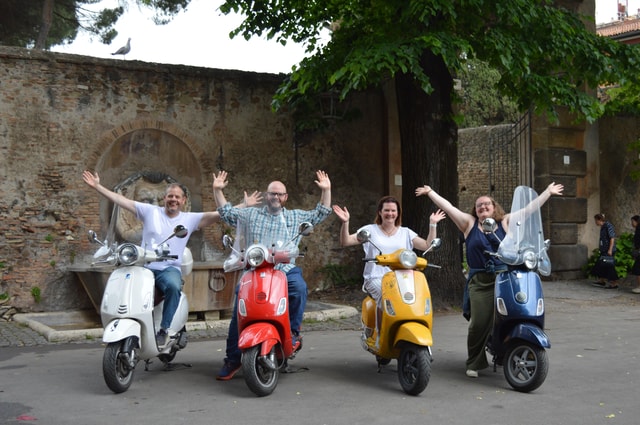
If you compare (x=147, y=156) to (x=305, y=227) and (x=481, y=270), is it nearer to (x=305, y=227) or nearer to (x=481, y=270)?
(x=305, y=227)

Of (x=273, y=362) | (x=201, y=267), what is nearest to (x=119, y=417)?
(x=273, y=362)

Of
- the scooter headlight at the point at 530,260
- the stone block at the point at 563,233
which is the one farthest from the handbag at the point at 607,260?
the scooter headlight at the point at 530,260

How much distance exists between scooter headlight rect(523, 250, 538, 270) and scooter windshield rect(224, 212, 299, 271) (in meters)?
1.81

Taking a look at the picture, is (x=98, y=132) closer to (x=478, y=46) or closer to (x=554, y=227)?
(x=478, y=46)

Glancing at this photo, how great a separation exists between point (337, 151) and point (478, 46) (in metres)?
3.56

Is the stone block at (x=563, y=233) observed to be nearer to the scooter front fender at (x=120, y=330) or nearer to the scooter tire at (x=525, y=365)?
the scooter tire at (x=525, y=365)

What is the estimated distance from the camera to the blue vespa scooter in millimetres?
6023

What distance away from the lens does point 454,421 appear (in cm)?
516

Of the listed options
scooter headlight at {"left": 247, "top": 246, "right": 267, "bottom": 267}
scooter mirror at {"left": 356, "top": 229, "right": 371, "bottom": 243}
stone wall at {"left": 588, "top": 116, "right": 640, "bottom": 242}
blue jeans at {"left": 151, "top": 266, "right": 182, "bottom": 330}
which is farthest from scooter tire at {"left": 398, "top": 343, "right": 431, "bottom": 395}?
stone wall at {"left": 588, "top": 116, "right": 640, "bottom": 242}

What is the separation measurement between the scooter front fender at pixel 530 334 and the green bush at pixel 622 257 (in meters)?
10.3

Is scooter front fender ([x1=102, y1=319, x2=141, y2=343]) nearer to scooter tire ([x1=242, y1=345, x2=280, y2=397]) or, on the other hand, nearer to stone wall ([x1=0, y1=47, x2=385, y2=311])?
scooter tire ([x1=242, y1=345, x2=280, y2=397])

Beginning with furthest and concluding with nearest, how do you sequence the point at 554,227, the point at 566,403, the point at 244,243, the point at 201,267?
the point at 554,227
the point at 201,267
the point at 244,243
the point at 566,403

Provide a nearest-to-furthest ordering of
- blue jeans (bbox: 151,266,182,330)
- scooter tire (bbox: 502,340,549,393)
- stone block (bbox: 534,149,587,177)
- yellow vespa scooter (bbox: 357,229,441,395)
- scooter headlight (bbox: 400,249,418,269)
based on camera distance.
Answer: yellow vespa scooter (bbox: 357,229,441,395) → scooter tire (bbox: 502,340,549,393) → scooter headlight (bbox: 400,249,418,269) → blue jeans (bbox: 151,266,182,330) → stone block (bbox: 534,149,587,177)

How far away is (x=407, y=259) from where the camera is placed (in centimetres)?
614
